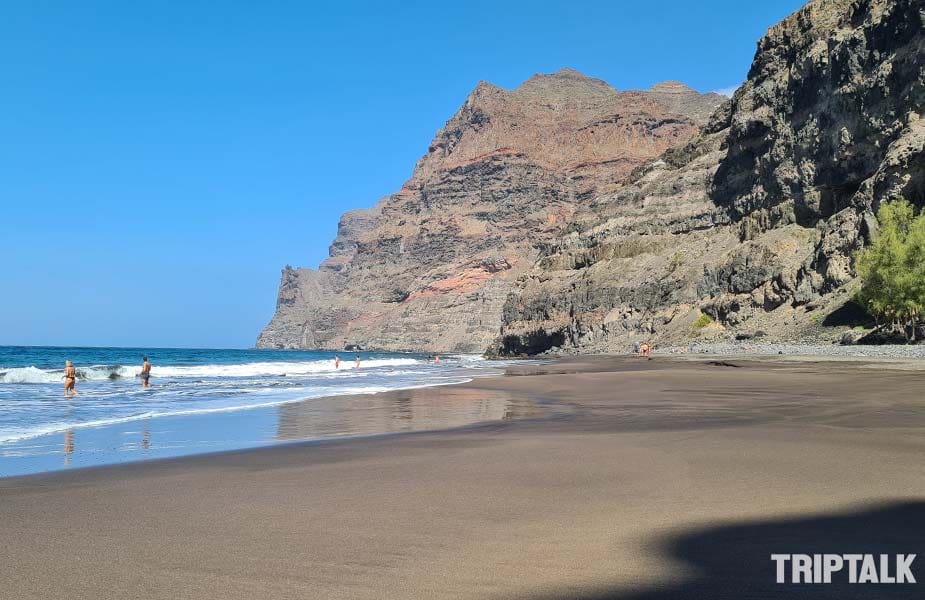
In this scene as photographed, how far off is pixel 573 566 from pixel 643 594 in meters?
0.52

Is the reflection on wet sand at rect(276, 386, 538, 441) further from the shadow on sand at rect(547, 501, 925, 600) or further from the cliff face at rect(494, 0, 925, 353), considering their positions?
the cliff face at rect(494, 0, 925, 353)

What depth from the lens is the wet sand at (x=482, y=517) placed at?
3.54 metres

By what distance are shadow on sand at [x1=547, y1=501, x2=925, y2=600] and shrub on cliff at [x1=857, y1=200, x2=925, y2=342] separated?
117 feet

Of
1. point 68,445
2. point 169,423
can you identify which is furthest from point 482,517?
point 169,423

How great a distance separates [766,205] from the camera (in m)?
62.1

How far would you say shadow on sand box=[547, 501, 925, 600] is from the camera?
3.21 metres

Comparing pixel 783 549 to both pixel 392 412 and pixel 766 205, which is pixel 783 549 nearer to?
pixel 392 412

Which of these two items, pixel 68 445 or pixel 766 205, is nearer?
pixel 68 445

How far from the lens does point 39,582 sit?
3.66m

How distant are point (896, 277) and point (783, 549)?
3688cm

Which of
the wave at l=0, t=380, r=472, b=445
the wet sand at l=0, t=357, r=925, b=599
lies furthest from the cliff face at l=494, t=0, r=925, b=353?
the wet sand at l=0, t=357, r=925, b=599

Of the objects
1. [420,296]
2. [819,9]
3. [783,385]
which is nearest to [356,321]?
[420,296]

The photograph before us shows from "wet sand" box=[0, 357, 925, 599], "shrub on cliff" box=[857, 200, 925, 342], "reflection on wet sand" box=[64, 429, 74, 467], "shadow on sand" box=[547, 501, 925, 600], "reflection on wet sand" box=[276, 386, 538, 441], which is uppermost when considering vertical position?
"shrub on cliff" box=[857, 200, 925, 342]

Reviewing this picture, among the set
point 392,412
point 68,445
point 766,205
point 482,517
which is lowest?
point 392,412
